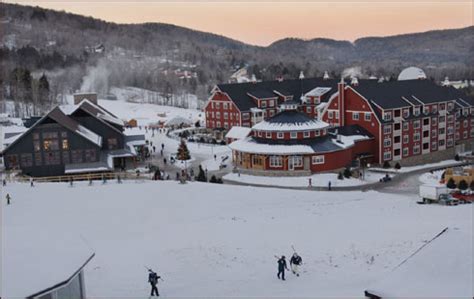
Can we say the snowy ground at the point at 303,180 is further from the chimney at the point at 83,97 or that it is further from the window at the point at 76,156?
the chimney at the point at 83,97

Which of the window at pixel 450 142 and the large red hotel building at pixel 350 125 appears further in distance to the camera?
the window at pixel 450 142

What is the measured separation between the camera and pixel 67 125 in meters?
46.8

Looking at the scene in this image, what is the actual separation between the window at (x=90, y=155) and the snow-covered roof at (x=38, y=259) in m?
31.8

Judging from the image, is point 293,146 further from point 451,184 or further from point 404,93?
point 404,93

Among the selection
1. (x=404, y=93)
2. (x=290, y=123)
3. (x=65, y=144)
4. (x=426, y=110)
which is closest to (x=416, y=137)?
(x=426, y=110)

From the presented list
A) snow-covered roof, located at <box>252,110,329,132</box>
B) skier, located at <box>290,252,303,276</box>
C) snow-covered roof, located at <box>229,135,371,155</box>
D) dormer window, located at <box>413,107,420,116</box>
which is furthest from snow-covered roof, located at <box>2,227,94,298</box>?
dormer window, located at <box>413,107,420,116</box>

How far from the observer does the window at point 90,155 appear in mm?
47594

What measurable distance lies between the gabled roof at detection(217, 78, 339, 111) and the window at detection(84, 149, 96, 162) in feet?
Result: 83.4

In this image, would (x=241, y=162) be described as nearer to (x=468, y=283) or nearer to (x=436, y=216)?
(x=436, y=216)

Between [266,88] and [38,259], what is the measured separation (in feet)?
206

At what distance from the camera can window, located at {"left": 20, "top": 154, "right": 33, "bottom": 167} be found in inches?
1828

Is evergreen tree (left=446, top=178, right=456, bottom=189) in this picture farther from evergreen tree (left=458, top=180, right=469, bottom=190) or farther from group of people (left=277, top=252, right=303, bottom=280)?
group of people (left=277, top=252, right=303, bottom=280)

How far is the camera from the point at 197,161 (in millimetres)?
55406

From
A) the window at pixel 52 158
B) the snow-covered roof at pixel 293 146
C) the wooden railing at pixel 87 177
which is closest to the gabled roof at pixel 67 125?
Result: the window at pixel 52 158
